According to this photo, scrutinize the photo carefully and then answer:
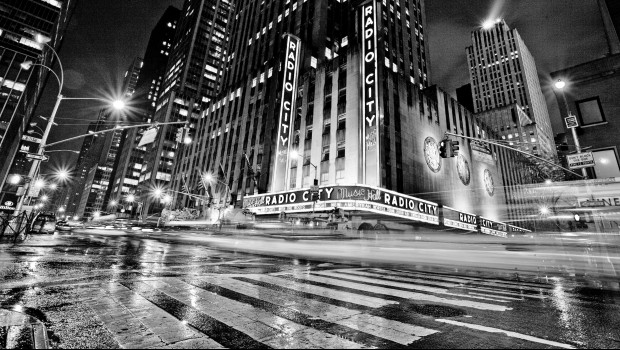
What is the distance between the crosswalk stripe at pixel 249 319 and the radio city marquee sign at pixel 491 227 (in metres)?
41.4

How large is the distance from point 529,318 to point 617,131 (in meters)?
24.8

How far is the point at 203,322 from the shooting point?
3.10 meters

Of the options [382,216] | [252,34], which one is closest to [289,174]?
[382,216]

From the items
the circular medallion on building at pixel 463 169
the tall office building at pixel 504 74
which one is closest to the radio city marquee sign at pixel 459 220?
the circular medallion on building at pixel 463 169

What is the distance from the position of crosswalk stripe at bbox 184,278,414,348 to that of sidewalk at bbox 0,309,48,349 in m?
2.28

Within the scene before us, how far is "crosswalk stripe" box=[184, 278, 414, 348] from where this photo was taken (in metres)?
2.67

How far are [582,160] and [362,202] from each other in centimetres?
1475

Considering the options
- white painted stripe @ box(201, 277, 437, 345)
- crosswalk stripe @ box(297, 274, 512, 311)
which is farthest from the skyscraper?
white painted stripe @ box(201, 277, 437, 345)

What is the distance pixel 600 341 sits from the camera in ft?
9.87

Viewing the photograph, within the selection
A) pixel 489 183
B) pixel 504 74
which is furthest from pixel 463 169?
pixel 504 74

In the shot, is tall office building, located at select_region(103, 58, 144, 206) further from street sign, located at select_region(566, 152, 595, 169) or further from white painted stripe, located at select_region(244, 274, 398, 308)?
street sign, located at select_region(566, 152, 595, 169)

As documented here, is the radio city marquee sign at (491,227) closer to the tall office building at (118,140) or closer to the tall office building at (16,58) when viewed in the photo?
the tall office building at (16,58)

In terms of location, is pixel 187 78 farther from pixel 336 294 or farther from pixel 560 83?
pixel 336 294

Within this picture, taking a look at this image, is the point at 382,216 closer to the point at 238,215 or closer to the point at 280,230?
the point at 280,230
